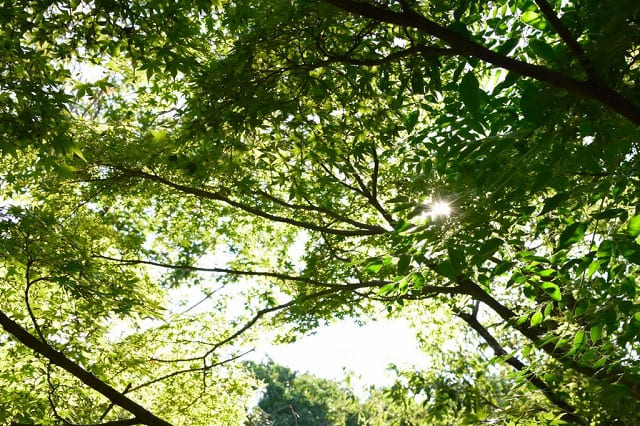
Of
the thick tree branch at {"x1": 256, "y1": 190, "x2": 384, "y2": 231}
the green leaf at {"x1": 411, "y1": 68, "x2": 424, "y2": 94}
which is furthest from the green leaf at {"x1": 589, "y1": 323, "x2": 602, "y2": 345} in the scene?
the thick tree branch at {"x1": 256, "y1": 190, "x2": 384, "y2": 231}

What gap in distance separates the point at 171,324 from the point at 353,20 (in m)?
5.43

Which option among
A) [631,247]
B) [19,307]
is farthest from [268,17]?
[19,307]

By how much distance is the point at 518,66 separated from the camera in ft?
6.57

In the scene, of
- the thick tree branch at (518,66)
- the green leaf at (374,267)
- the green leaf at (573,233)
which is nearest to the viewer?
the thick tree branch at (518,66)

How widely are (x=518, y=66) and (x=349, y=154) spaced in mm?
3110

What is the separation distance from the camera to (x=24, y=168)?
6922 mm

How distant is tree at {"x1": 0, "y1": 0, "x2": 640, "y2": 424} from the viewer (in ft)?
7.04

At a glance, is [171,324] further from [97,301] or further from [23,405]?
[97,301]

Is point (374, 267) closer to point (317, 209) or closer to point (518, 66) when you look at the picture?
point (518, 66)

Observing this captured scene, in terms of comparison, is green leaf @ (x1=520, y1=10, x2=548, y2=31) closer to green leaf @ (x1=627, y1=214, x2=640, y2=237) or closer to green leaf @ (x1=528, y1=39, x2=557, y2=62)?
green leaf @ (x1=528, y1=39, x2=557, y2=62)

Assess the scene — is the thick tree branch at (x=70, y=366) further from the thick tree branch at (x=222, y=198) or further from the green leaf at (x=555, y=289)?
the thick tree branch at (x=222, y=198)

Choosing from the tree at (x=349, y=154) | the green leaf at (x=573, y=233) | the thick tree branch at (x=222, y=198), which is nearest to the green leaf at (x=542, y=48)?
the tree at (x=349, y=154)

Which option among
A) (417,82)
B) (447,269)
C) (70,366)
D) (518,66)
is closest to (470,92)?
(518,66)

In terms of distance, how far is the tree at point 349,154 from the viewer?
7.04 ft
